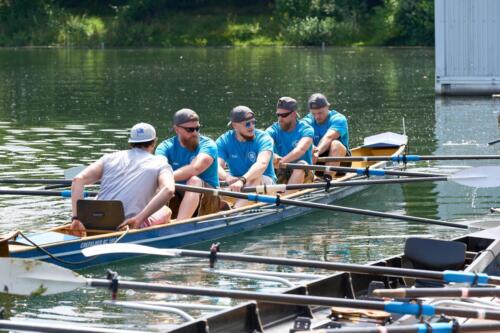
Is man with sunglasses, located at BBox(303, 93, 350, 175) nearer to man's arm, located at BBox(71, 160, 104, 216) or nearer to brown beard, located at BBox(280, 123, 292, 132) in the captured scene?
brown beard, located at BBox(280, 123, 292, 132)

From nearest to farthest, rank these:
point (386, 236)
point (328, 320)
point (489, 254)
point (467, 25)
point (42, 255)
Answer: point (328, 320) < point (489, 254) < point (42, 255) < point (386, 236) < point (467, 25)

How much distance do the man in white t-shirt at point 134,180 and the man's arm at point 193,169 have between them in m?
1.20

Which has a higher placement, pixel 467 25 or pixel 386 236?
pixel 467 25

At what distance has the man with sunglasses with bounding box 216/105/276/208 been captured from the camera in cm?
1658

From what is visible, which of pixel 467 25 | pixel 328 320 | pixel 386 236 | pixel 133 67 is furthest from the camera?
pixel 133 67

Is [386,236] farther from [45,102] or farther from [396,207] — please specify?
[45,102]

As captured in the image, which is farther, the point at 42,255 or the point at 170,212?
the point at 170,212

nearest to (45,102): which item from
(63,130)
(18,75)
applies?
(63,130)

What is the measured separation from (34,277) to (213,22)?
7056cm

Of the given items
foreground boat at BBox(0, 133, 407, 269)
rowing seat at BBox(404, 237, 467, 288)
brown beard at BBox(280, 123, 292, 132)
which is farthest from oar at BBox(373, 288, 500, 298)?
brown beard at BBox(280, 123, 292, 132)

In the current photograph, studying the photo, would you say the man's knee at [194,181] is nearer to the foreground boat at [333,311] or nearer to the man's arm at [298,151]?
the man's arm at [298,151]

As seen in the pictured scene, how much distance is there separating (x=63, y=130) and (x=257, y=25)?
49740 millimetres

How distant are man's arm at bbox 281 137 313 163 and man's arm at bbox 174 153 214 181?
2659mm

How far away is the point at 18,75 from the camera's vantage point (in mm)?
50094
